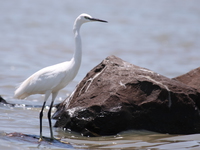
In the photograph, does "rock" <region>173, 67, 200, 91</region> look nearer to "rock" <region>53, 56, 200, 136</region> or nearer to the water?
"rock" <region>53, 56, 200, 136</region>

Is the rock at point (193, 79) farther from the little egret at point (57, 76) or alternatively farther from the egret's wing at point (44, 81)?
the egret's wing at point (44, 81)

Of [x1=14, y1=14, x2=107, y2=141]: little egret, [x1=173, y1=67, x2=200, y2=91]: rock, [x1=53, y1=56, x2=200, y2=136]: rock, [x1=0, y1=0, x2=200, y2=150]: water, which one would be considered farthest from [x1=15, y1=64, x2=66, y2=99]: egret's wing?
[x1=173, y1=67, x2=200, y2=91]: rock

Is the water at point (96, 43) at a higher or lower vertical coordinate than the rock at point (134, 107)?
higher

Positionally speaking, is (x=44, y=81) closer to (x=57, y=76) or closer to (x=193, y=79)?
(x=57, y=76)

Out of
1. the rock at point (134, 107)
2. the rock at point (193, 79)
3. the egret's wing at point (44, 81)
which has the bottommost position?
the rock at point (134, 107)

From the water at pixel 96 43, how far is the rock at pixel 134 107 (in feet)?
0.71

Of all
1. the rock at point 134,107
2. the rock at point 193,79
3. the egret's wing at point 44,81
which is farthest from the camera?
the rock at point 193,79

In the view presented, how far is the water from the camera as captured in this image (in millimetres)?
7273

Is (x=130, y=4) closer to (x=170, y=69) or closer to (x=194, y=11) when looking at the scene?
(x=194, y=11)

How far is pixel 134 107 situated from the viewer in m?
7.45

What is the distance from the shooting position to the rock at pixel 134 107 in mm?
7344

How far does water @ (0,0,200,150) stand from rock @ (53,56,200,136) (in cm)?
22

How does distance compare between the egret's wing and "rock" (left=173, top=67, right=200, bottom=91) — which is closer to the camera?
the egret's wing

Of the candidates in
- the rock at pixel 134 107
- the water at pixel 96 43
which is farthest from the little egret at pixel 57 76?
the water at pixel 96 43
